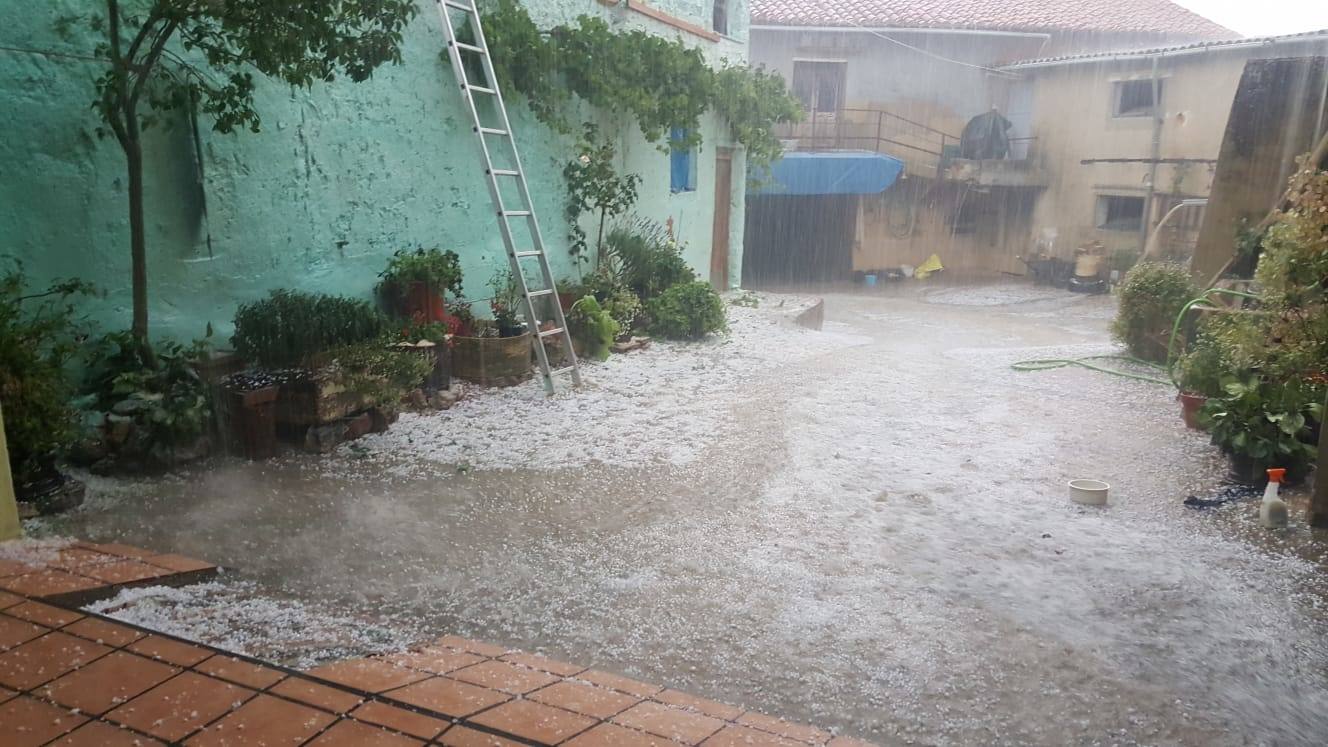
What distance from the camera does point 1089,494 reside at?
4562 millimetres

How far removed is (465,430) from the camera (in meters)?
5.49

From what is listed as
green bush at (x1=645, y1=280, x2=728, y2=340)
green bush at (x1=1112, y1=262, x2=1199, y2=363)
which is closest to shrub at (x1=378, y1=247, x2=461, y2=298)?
green bush at (x1=645, y1=280, x2=728, y2=340)

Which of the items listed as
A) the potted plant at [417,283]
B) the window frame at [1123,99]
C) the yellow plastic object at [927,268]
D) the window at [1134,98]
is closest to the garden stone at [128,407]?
the potted plant at [417,283]

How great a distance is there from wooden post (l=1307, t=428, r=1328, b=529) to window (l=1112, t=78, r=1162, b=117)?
15274 mm

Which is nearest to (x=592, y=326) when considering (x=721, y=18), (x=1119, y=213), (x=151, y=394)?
(x=151, y=394)

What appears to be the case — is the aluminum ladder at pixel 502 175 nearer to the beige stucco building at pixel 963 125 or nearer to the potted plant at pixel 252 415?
the potted plant at pixel 252 415

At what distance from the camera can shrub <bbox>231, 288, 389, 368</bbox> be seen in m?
5.05

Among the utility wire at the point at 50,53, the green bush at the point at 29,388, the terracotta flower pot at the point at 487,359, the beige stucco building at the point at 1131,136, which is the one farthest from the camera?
the beige stucco building at the point at 1131,136

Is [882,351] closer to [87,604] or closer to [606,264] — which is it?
[606,264]

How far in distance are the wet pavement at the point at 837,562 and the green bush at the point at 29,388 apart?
0.31 metres

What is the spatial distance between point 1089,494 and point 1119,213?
621 inches

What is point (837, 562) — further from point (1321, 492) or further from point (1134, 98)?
point (1134, 98)

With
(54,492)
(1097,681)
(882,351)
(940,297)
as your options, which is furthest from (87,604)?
(940,297)

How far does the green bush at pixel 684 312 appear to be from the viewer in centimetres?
891
